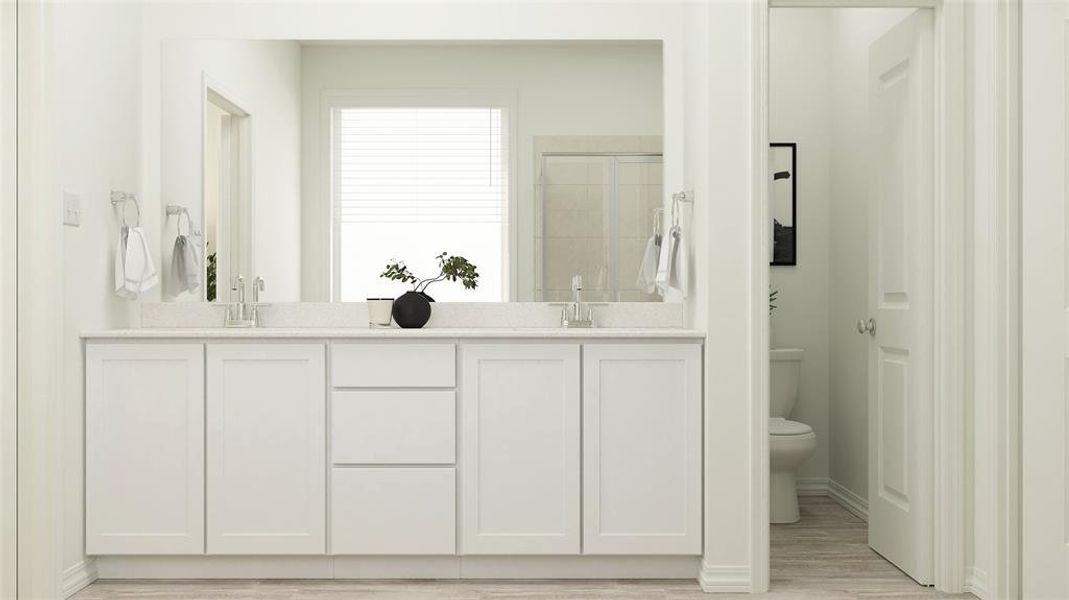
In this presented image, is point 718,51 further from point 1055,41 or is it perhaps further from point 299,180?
point 299,180

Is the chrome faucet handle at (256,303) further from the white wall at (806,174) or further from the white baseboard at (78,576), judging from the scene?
the white wall at (806,174)

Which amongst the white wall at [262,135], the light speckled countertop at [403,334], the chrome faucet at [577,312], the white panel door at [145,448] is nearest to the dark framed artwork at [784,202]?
the chrome faucet at [577,312]

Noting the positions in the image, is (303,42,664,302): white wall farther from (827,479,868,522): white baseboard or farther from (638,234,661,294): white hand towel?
(827,479,868,522): white baseboard

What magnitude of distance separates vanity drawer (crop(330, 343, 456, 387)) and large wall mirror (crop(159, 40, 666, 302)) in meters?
0.48

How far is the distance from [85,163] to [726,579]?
2544mm

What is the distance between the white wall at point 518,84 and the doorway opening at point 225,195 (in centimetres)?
25

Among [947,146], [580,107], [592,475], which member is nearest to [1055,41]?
[947,146]

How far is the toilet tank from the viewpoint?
3.81m

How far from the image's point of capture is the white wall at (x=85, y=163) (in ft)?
8.73

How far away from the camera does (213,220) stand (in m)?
3.28

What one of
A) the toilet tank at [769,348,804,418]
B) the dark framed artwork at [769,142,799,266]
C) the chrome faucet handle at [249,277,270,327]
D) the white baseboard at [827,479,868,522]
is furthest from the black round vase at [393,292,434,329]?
the white baseboard at [827,479,868,522]

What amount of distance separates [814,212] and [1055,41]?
1.80 meters

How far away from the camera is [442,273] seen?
10.7ft

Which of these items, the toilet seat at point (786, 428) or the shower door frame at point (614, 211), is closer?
the shower door frame at point (614, 211)
